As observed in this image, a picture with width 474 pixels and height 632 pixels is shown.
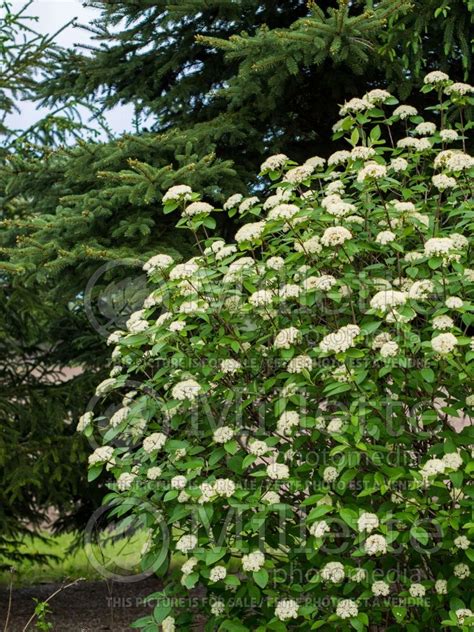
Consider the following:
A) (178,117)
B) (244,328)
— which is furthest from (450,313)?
(178,117)

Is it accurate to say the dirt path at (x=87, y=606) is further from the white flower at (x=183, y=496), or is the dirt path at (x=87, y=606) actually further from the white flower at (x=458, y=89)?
the white flower at (x=458, y=89)

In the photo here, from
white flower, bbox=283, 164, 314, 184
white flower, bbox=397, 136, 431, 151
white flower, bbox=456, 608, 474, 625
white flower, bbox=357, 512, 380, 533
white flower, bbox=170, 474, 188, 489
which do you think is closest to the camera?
white flower, bbox=357, 512, 380, 533

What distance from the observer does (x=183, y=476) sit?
11.4 feet

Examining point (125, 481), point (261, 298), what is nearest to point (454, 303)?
point (261, 298)

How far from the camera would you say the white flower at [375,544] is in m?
3.14

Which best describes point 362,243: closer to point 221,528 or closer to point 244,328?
point 244,328

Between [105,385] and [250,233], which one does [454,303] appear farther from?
[105,385]

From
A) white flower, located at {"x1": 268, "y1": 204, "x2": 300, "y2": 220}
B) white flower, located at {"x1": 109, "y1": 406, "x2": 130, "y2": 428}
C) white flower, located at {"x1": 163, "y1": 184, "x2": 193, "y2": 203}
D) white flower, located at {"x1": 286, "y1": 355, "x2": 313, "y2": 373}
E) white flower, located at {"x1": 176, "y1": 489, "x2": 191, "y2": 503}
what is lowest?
white flower, located at {"x1": 176, "y1": 489, "x2": 191, "y2": 503}

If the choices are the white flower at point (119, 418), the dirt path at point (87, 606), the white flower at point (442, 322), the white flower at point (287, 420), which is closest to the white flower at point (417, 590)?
the white flower at point (287, 420)

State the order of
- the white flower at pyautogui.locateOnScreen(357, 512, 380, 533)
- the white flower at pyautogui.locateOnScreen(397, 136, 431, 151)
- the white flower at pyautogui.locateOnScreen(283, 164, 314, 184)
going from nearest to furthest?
the white flower at pyautogui.locateOnScreen(357, 512, 380, 533) → the white flower at pyautogui.locateOnScreen(283, 164, 314, 184) → the white flower at pyautogui.locateOnScreen(397, 136, 431, 151)

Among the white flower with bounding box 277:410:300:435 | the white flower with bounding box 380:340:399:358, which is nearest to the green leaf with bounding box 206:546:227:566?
the white flower with bounding box 277:410:300:435

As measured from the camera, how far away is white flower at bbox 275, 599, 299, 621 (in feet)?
11.2

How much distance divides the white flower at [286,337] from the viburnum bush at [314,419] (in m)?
0.01

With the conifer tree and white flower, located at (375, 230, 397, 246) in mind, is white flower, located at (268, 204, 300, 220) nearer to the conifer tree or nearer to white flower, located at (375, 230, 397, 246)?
white flower, located at (375, 230, 397, 246)
